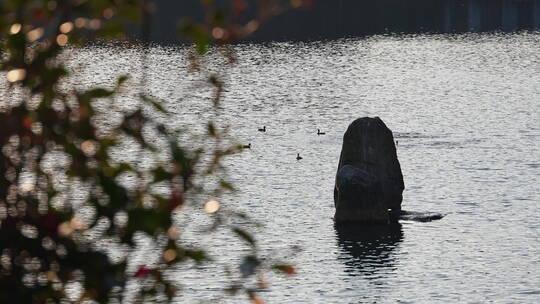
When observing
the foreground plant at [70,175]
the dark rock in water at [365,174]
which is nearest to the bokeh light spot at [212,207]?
the foreground plant at [70,175]

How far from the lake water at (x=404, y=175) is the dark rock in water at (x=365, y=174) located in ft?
3.05

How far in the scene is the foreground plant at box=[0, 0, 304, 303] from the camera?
17.3 feet

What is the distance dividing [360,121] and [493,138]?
31.3 meters

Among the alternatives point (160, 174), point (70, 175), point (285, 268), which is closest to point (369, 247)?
point (285, 268)

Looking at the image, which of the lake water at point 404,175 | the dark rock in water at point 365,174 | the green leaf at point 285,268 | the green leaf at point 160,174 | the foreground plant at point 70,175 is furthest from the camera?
the dark rock in water at point 365,174

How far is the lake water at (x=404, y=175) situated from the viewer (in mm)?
40125

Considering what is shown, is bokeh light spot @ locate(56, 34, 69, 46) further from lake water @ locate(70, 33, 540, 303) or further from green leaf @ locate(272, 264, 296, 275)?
green leaf @ locate(272, 264, 296, 275)

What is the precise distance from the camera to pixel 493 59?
497ft

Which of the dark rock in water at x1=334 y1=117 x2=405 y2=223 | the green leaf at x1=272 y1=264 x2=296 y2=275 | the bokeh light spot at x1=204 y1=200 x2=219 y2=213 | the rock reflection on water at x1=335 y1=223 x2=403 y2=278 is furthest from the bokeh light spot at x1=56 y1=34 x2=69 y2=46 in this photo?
the dark rock in water at x1=334 y1=117 x2=405 y2=223

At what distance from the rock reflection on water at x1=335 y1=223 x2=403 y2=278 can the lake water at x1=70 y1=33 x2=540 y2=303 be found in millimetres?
71

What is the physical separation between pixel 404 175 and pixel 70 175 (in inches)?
2352

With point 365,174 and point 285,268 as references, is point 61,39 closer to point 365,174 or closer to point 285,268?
point 285,268

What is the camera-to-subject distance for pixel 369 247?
150 ft

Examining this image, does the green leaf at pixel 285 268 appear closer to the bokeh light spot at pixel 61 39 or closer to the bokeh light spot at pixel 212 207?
the bokeh light spot at pixel 212 207
